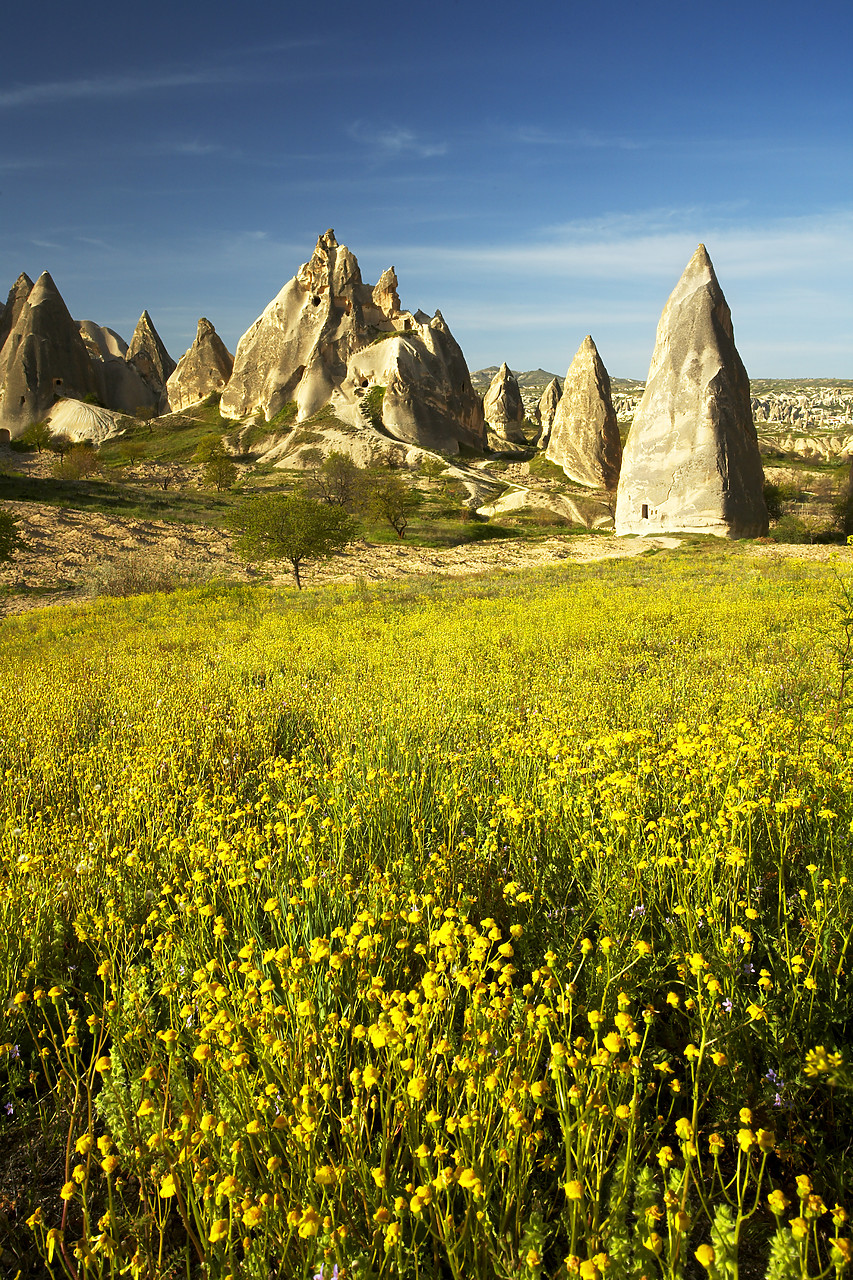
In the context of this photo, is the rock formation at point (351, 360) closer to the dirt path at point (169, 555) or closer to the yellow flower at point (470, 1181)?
the dirt path at point (169, 555)

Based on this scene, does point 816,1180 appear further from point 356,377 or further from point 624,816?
point 356,377

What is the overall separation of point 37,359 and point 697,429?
7046 centimetres

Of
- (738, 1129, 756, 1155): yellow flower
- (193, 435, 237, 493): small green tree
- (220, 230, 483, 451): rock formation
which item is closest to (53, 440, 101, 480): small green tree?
(193, 435, 237, 493): small green tree

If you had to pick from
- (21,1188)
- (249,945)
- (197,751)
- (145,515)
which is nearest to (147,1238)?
(21,1188)

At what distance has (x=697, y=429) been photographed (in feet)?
113

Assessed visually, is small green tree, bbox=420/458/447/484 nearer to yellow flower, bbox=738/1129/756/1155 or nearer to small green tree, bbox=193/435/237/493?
small green tree, bbox=193/435/237/493

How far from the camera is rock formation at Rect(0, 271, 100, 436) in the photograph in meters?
71.1

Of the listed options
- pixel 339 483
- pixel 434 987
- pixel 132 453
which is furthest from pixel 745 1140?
pixel 132 453

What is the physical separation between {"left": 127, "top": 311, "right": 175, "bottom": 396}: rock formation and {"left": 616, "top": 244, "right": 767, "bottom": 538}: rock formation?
77.6 meters

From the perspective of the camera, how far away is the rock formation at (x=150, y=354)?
302ft

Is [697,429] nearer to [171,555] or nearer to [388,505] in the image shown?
[388,505]

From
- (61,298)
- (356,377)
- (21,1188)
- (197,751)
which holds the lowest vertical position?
(21,1188)

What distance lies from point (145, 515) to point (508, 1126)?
3683 centimetres

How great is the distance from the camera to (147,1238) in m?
1.80
